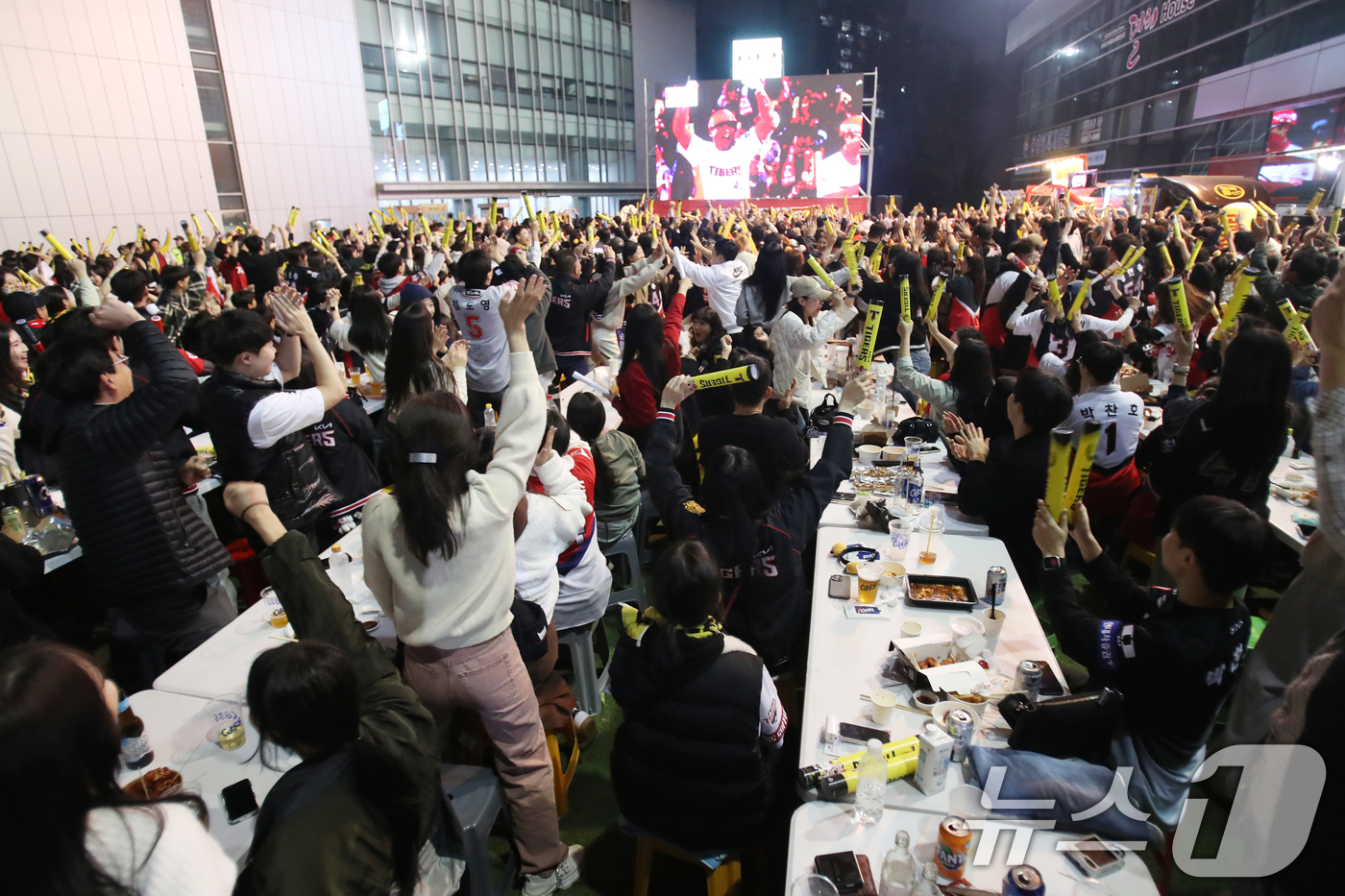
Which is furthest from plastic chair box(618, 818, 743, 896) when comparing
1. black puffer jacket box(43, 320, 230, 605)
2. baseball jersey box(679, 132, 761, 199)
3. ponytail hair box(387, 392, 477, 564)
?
baseball jersey box(679, 132, 761, 199)

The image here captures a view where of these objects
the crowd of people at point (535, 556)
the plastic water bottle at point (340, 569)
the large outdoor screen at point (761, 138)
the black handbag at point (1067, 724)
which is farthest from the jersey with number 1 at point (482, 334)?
the large outdoor screen at point (761, 138)

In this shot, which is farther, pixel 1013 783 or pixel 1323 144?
pixel 1323 144

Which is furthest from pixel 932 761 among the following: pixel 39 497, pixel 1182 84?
pixel 1182 84

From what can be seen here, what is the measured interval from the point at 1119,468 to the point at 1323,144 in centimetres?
1754

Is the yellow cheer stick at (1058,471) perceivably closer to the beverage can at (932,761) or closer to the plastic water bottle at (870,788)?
the beverage can at (932,761)

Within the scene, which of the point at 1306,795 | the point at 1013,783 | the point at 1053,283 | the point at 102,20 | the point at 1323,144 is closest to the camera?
the point at 1306,795

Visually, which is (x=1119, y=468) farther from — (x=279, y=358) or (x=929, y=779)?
(x=279, y=358)

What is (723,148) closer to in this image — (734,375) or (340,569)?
(734,375)

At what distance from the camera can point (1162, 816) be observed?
2070 mm

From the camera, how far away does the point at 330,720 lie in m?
1.45

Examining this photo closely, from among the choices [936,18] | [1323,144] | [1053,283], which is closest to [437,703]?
[1053,283]

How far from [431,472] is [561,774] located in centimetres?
148

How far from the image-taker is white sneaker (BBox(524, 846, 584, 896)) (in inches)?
93.0

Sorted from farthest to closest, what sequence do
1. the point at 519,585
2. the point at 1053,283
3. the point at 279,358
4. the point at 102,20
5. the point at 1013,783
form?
1. the point at 102,20
2. the point at 1053,283
3. the point at 279,358
4. the point at 519,585
5. the point at 1013,783
